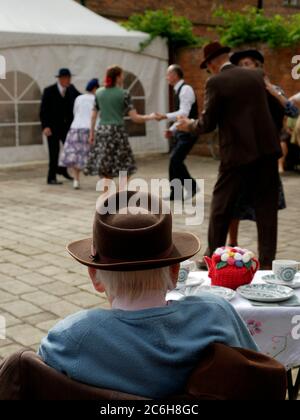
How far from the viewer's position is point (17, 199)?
32.7 feet

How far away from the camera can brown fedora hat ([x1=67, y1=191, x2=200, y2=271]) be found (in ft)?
5.55

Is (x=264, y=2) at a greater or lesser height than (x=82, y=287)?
greater

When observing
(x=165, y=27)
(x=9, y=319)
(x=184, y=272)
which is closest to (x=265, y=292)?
(x=184, y=272)

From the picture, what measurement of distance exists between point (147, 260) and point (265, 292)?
1.33m

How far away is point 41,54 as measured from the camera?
1401 centimetres

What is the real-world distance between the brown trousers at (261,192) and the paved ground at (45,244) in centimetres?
101

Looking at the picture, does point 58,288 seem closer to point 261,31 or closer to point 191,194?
Answer: point 191,194

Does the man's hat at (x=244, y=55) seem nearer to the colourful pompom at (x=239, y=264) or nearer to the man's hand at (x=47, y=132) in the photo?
the colourful pompom at (x=239, y=264)

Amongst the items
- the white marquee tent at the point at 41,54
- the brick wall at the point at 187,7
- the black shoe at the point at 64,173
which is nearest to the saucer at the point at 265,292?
the black shoe at the point at 64,173

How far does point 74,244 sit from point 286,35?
12.8 metres

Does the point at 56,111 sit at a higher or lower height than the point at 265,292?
higher

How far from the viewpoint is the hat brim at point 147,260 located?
167 centimetres

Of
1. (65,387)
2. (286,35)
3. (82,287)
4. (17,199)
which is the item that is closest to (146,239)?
(65,387)

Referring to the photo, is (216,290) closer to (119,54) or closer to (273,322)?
(273,322)
